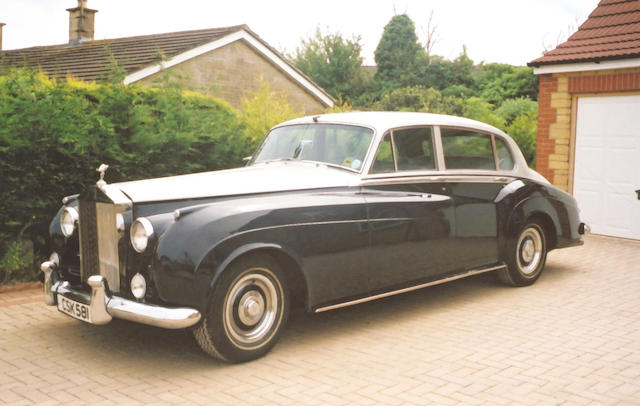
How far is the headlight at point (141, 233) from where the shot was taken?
4.41 m

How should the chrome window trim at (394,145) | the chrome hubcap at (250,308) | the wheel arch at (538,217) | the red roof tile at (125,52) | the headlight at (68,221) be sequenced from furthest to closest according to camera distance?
the red roof tile at (125,52), the wheel arch at (538,217), the chrome window trim at (394,145), the headlight at (68,221), the chrome hubcap at (250,308)

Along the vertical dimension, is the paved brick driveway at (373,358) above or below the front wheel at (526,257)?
below

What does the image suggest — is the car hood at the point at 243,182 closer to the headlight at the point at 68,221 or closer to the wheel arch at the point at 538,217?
the headlight at the point at 68,221

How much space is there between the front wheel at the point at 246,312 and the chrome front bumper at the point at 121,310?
9.7 inches

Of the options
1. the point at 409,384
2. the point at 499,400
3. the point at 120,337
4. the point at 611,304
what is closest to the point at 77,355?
the point at 120,337

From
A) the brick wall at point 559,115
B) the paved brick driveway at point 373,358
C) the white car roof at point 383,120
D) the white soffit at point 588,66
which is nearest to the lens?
the paved brick driveway at point 373,358

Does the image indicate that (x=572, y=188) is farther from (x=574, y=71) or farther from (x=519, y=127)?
(x=519, y=127)

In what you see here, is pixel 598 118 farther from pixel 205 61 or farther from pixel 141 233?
pixel 205 61

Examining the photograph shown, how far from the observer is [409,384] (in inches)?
170

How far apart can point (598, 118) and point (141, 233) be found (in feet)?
29.4

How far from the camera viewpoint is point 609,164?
35.2ft

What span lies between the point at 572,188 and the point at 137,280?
29.5 ft

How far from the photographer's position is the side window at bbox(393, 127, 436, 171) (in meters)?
5.90

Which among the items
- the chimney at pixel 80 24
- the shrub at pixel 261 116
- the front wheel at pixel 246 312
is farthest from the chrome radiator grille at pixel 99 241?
the chimney at pixel 80 24
